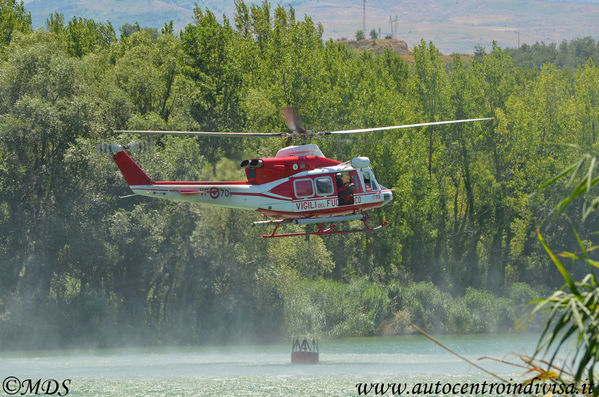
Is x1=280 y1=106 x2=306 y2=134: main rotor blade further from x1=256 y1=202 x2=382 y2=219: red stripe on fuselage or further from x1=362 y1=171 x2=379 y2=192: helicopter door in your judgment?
x1=362 y1=171 x2=379 y2=192: helicopter door

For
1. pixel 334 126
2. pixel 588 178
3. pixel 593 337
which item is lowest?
pixel 593 337

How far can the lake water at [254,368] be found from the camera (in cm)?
2933

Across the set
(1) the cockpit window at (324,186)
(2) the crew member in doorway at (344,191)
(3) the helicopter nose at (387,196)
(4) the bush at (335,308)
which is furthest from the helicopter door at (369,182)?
(4) the bush at (335,308)

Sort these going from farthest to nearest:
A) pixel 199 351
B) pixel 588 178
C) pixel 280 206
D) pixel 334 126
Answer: pixel 334 126 < pixel 199 351 < pixel 280 206 < pixel 588 178

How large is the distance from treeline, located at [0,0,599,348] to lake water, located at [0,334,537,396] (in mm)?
2750

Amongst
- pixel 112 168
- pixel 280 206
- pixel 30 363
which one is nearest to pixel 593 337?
pixel 280 206

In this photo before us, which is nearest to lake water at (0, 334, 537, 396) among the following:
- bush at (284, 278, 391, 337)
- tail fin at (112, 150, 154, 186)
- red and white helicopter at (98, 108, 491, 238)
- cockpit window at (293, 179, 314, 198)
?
bush at (284, 278, 391, 337)

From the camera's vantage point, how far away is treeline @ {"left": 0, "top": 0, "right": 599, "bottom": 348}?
4466 centimetres

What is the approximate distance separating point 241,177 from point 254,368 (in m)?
9.87

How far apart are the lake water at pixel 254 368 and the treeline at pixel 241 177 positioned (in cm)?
275

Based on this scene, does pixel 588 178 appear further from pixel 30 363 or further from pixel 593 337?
pixel 30 363

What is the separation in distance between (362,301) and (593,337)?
43458mm

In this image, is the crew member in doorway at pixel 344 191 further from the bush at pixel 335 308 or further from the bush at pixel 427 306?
the bush at pixel 427 306

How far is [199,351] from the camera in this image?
42750 mm
